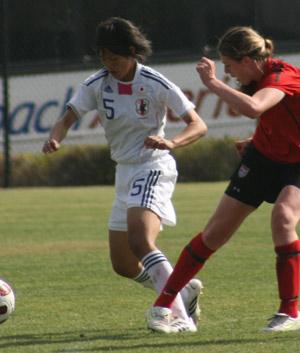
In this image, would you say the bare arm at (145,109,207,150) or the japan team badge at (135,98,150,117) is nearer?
the bare arm at (145,109,207,150)

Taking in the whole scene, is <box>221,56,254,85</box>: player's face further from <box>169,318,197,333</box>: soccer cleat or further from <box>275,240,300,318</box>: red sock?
<box>169,318,197,333</box>: soccer cleat

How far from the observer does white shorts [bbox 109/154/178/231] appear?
22.6ft

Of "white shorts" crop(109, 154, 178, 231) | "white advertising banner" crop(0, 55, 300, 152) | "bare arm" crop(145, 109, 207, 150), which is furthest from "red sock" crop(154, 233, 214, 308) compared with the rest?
"white advertising banner" crop(0, 55, 300, 152)

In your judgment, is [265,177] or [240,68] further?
[265,177]

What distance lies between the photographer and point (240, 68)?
647cm

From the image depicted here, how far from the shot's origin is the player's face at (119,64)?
691cm

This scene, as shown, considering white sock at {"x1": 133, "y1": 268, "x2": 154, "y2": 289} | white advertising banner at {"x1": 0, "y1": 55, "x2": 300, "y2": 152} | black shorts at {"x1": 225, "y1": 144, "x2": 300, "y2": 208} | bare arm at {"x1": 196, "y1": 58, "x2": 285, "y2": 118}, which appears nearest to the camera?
bare arm at {"x1": 196, "y1": 58, "x2": 285, "y2": 118}

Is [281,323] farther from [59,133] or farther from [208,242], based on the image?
[59,133]

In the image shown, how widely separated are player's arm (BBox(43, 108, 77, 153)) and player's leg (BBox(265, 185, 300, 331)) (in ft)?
4.45

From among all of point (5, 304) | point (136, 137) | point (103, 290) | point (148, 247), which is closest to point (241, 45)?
point (136, 137)

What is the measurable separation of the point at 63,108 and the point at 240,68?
549 inches

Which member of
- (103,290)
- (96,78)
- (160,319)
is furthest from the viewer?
(103,290)

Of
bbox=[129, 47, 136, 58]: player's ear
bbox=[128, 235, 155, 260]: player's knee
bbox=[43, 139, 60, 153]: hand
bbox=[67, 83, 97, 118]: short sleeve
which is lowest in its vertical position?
bbox=[128, 235, 155, 260]: player's knee

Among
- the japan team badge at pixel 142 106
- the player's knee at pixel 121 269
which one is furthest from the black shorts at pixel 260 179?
the player's knee at pixel 121 269
